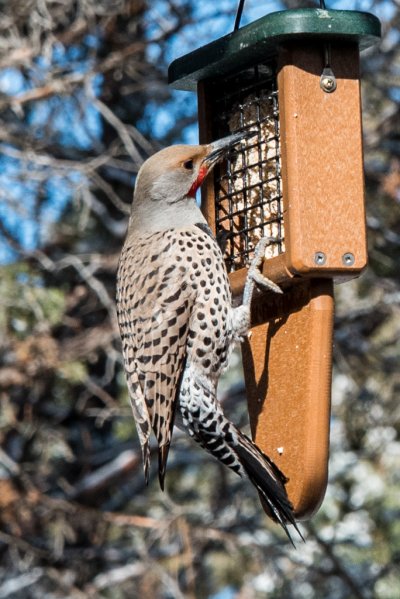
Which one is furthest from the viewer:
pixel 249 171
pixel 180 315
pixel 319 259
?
pixel 249 171

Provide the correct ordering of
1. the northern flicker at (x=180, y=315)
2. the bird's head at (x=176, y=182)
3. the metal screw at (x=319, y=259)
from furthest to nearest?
1. the bird's head at (x=176, y=182)
2. the northern flicker at (x=180, y=315)
3. the metal screw at (x=319, y=259)

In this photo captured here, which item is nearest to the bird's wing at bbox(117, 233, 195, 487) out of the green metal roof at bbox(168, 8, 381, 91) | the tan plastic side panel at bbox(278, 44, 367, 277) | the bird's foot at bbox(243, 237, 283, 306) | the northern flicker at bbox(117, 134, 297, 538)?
the northern flicker at bbox(117, 134, 297, 538)

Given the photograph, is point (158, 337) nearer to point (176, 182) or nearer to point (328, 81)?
point (176, 182)

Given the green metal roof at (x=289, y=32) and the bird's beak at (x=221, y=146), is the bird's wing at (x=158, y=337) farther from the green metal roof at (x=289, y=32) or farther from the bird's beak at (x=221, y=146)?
the green metal roof at (x=289, y=32)

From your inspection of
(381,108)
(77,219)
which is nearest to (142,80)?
(77,219)

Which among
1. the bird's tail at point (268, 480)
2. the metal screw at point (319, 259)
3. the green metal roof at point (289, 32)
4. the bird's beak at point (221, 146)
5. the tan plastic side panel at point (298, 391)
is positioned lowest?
the bird's tail at point (268, 480)

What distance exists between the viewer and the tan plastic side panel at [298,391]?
3.53m

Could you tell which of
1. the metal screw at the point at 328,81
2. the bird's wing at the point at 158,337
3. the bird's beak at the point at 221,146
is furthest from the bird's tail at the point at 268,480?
the metal screw at the point at 328,81

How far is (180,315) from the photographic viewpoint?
3895 millimetres

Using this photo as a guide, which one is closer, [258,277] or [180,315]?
[258,277]

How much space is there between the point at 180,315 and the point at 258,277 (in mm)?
307

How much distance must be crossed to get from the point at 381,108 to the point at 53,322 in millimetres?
2052

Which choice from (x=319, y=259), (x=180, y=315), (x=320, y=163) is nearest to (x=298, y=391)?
(x=319, y=259)

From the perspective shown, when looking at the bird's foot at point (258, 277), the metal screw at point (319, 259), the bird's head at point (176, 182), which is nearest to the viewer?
the metal screw at point (319, 259)
